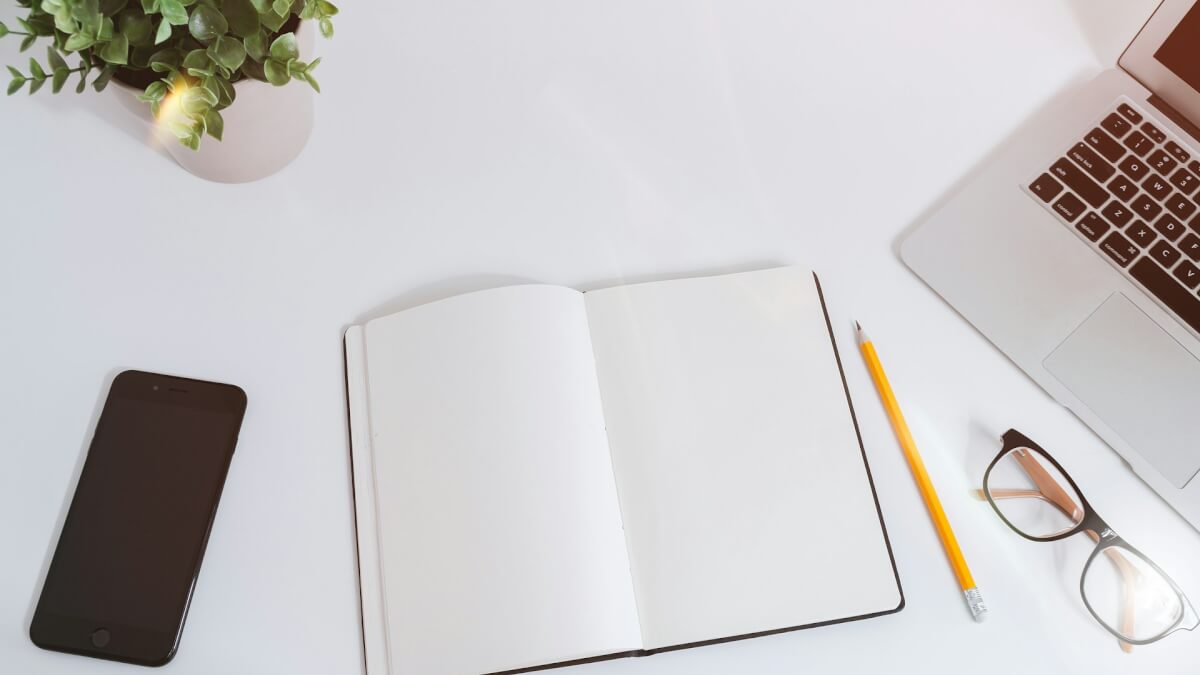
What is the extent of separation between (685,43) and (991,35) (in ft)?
1.01

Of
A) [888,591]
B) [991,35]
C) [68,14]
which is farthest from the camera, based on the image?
[991,35]

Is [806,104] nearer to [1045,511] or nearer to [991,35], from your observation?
[991,35]

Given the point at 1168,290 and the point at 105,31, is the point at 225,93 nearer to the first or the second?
the point at 105,31

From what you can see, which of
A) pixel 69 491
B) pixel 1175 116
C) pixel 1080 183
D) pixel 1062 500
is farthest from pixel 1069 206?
pixel 69 491

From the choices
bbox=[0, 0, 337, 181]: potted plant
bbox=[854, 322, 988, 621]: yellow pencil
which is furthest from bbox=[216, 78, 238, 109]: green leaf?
bbox=[854, 322, 988, 621]: yellow pencil

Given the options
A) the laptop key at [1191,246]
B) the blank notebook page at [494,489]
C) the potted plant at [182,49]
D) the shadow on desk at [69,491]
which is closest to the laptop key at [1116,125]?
the laptop key at [1191,246]

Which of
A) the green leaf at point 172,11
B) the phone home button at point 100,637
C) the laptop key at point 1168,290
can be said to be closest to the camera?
the green leaf at point 172,11

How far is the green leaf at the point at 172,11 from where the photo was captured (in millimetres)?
522

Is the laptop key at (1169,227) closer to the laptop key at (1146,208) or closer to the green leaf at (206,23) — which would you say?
the laptop key at (1146,208)

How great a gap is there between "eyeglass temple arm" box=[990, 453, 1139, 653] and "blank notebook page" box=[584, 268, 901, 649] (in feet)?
0.45

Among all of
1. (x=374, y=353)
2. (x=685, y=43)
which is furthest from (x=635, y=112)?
(x=374, y=353)

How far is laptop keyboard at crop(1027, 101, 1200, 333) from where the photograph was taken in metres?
0.73

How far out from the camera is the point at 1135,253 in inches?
29.4

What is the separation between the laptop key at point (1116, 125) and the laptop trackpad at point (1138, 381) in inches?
6.0
